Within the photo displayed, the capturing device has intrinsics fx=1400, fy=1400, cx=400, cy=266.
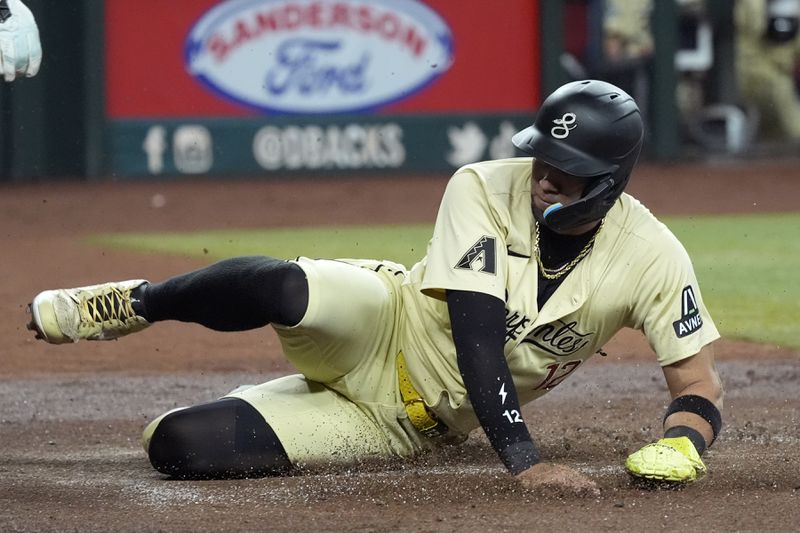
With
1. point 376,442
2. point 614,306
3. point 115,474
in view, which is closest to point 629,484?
point 614,306

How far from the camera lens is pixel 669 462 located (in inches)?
140

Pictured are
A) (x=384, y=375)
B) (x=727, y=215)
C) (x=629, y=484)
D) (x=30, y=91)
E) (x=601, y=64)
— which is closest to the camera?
(x=629, y=484)

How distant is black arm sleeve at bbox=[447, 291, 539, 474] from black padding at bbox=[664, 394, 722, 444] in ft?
1.53

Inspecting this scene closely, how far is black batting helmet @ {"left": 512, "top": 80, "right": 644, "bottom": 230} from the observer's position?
3598 millimetres

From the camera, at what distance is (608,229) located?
3805mm

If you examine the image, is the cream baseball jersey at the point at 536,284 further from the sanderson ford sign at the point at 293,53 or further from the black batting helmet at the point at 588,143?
the sanderson ford sign at the point at 293,53

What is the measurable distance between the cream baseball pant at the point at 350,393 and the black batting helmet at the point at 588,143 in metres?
0.60

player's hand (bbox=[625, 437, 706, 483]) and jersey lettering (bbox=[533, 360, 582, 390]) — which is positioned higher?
jersey lettering (bbox=[533, 360, 582, 390])

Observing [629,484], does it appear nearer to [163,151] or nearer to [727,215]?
[727,215]

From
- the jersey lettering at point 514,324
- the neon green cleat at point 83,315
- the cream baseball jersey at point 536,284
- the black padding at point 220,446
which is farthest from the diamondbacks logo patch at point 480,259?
the neon green cleat at point 83,315

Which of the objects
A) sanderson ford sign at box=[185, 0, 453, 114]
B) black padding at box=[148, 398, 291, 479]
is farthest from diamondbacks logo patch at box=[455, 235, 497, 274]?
sanderson ford sign at box=[185, 0, 453, 114]

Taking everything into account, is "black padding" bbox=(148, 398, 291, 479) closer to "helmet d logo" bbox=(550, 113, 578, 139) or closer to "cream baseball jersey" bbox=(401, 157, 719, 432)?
"cream baseball jersey" bbox=(401, 157, 719, 432)

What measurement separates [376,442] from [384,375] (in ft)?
0.63

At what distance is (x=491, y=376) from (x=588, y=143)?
0.65m
